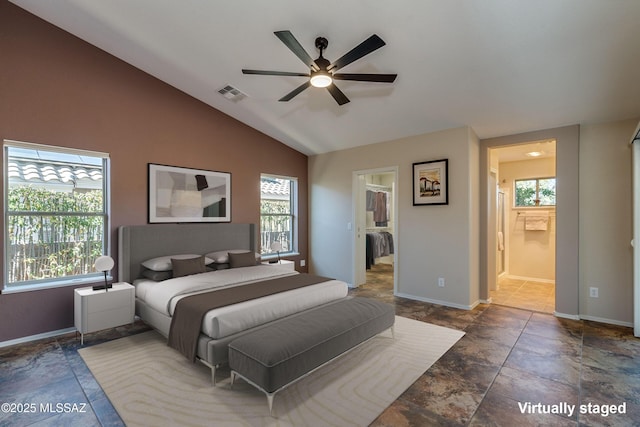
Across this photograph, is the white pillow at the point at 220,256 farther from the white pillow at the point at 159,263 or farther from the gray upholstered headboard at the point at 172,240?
the white pillow at the point at 159,263

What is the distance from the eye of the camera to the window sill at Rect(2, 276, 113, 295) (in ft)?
10.4

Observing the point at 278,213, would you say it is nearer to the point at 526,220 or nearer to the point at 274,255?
the point at 274,255

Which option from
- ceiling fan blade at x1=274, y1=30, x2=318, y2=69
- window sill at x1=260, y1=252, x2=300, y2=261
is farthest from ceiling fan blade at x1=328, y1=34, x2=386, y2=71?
window sill at x1=260, y1=252, x2=300, y2=261

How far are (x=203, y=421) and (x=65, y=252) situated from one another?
9.38ft

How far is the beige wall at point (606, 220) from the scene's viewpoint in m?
3.73

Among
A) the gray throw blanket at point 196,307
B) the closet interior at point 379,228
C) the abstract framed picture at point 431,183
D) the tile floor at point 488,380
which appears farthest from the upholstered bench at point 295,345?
the closet interior at point 379,228

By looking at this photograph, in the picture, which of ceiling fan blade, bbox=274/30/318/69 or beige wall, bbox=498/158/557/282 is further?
beige wall, bbox=498/158/557/282

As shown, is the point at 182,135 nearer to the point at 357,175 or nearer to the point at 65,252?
the point at 65,252

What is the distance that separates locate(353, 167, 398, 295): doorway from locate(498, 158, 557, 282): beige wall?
7.99ft

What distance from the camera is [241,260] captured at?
450 centimetres

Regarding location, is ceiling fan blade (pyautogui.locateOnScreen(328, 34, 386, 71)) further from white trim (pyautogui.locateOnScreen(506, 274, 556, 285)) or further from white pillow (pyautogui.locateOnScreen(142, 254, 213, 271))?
white trim (pyautogui.locateOnScreen(506, 274, 556, 285))

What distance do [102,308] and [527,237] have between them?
24.0 feet

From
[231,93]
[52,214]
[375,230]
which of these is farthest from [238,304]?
[375,230]

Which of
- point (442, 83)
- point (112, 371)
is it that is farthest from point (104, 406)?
point (442, 83)
